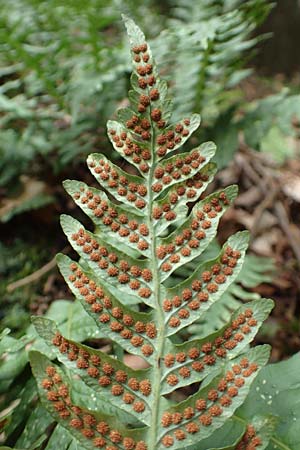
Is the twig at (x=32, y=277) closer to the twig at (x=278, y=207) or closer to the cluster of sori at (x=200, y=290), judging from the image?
the twig at (x=278, y=207)

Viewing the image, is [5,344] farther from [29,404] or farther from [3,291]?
[3,291]

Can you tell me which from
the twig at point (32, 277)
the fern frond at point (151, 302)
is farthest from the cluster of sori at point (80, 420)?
the twig at point (32, 277)

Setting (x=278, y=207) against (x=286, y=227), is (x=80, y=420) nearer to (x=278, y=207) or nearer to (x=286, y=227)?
(x=286, y=227)

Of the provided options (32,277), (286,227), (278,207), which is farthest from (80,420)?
(278,207)

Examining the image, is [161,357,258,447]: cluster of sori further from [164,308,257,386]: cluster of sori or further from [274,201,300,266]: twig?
[274,201,300,266]: twig

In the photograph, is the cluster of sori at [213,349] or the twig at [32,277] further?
the twig at [32,277]

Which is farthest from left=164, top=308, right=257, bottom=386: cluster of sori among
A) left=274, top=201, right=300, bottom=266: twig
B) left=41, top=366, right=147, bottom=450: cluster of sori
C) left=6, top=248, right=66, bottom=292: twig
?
left=274, top=201, right=300, bottom=266: twig
